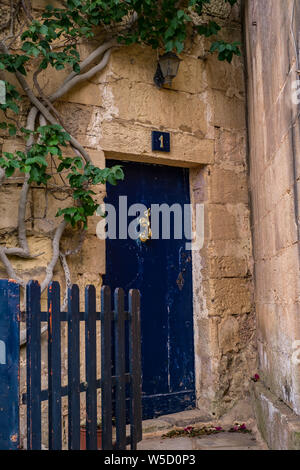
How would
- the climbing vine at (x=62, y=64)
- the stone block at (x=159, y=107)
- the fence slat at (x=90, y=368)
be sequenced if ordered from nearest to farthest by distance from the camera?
the fence slat at (x=90, y=368), the climbing vine at (x=62, y=64), the stone block at (x=159, y=107)

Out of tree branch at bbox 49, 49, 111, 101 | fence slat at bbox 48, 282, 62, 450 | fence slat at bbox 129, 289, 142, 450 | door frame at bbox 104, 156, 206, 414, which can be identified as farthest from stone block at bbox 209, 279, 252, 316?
fence slat at bbox 48, 282, 62, 450

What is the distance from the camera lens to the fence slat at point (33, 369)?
236 centimetres

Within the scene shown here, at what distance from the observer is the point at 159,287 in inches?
173

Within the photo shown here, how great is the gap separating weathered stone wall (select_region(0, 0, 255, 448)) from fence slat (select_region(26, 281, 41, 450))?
4.88ft

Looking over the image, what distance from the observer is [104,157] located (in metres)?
4.08

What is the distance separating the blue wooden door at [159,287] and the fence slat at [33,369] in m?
1.76

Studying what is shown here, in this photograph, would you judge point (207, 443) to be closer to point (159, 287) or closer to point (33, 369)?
point (159, 287)

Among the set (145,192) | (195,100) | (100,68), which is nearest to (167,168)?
(145,192)

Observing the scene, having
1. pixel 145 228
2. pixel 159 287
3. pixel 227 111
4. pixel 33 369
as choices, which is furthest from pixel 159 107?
pixel 33 369

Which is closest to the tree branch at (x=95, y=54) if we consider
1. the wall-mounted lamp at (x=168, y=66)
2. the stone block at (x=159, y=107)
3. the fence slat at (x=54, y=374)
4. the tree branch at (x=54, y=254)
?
the stone block at (x=159, y=107)

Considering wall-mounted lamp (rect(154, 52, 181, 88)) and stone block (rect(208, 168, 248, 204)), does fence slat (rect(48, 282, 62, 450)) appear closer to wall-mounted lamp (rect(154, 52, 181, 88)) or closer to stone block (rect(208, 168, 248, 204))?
stone block (rect(208, 168, 248, 204))

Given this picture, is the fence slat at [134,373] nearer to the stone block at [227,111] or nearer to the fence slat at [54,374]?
the fence slat at [54,374]

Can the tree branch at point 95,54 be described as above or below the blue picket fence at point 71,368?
above
